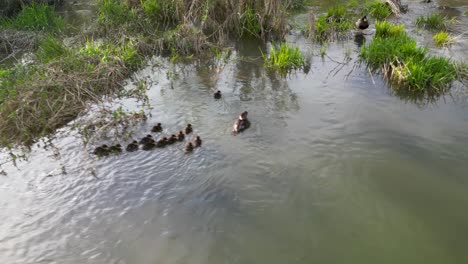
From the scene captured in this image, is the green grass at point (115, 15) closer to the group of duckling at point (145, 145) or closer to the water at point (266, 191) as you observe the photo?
the water at point (266, 191)

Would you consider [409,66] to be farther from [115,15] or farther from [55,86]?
[115,15]

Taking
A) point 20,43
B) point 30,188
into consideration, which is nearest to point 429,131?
point 30,188

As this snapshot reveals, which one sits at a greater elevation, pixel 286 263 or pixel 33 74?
pixel 33 74

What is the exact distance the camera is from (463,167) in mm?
5133

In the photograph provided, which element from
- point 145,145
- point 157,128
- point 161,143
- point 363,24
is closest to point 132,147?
point 145,145

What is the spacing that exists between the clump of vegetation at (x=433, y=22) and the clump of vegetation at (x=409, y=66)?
7.50 ft

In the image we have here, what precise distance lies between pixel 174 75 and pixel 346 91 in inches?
146

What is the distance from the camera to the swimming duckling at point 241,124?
6.09m

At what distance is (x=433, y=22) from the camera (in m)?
10.0

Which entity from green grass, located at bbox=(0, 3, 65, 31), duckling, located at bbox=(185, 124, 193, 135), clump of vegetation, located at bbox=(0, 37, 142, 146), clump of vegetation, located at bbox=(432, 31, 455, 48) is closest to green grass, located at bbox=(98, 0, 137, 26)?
green grass, located at bbox=(0, 3, 65, 31)

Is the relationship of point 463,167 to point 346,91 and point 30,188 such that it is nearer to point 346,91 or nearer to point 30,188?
point 346,91

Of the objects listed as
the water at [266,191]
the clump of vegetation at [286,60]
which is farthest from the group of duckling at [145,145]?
the clump of vegetation at [286,60]

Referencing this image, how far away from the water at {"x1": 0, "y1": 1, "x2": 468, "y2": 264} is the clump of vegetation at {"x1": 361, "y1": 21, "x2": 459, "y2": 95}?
0.43m

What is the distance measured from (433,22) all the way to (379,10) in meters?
1.62
